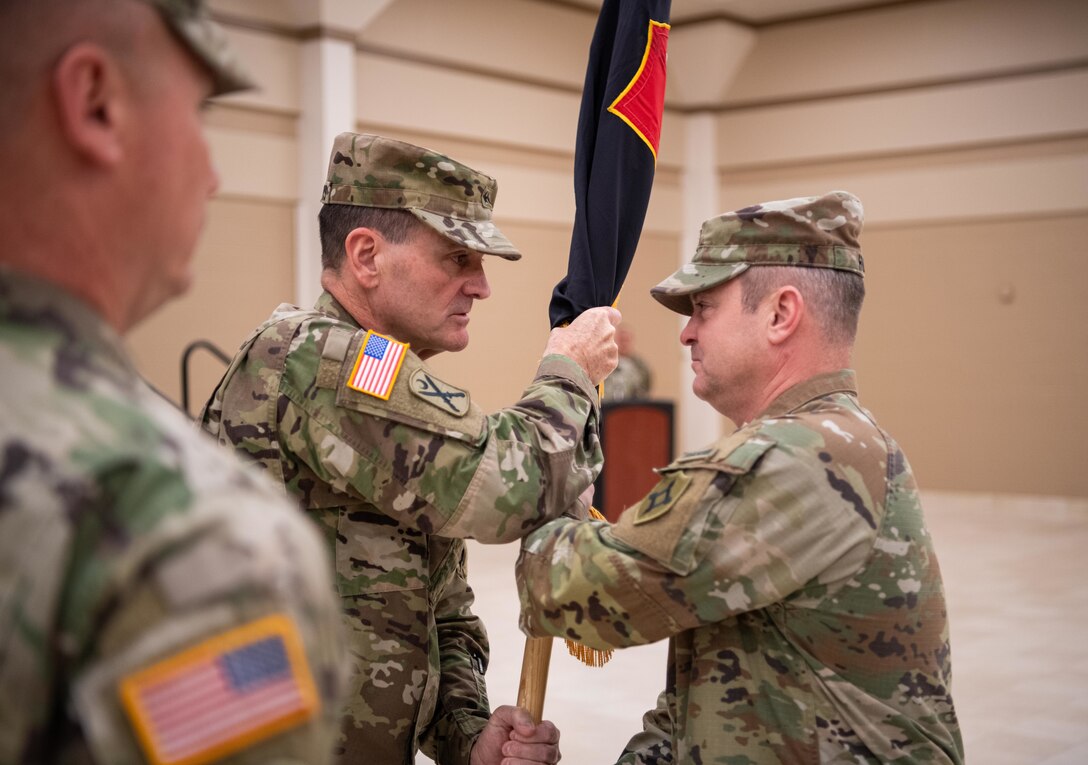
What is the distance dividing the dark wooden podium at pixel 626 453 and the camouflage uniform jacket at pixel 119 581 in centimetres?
893

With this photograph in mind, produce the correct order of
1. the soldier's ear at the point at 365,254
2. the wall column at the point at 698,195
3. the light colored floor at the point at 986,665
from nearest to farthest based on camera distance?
1. the soldier's ear at the point at 365,254
2. the light colored floor at the point at 986,665
3. the wall column at the point at 698,195

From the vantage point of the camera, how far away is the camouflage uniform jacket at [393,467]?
6.19ft

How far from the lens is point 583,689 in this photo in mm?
5457

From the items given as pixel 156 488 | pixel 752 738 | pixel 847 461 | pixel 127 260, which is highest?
pixel 127 260

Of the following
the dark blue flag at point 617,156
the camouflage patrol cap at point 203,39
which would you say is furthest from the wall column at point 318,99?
the camouflage patrol cap at point 203,39

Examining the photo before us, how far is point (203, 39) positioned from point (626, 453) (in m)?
9.06

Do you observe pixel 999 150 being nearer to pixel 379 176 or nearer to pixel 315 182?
pixel 315 182

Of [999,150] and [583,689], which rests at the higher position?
[999,150]

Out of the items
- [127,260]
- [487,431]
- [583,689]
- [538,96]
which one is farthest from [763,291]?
[538,96]

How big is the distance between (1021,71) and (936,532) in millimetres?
4718

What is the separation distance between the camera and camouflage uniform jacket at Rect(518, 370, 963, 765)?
1.69 meters

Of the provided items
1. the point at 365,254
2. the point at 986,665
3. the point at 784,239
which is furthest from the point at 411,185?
the point at 986,665

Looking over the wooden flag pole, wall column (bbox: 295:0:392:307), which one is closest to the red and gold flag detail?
the wooden flag pole

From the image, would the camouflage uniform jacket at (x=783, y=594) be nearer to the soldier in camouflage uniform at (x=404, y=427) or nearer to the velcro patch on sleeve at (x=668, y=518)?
the velcro patch on sleeve at (x=668, y=518)
